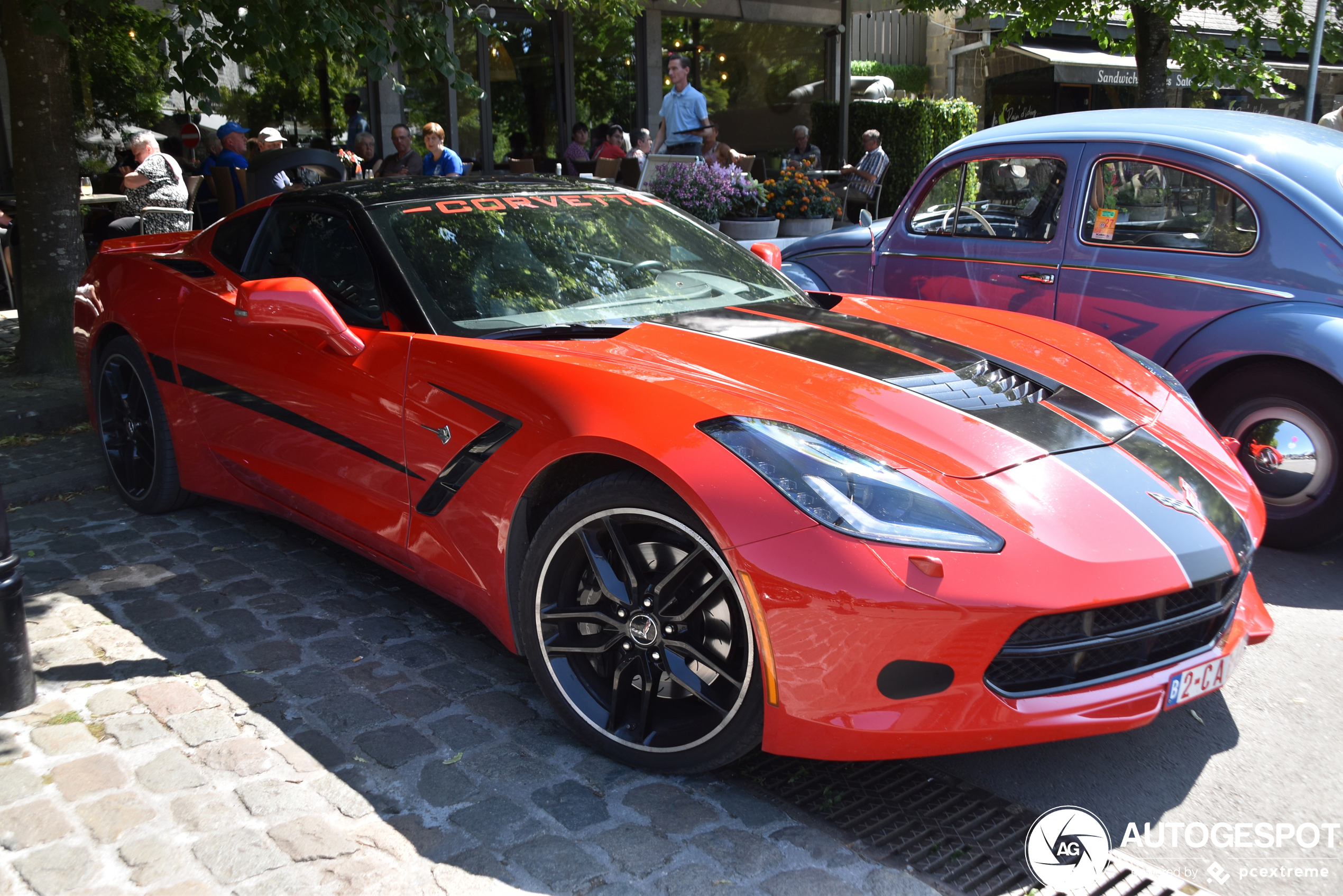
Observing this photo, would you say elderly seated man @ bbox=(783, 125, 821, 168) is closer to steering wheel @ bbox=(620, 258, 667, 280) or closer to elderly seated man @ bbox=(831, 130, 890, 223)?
elderly seated man @ bbox=(831, 130, 890, 223)

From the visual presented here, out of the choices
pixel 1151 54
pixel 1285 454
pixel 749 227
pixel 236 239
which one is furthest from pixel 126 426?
pixel 1151 54

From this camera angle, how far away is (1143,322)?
15.6ft

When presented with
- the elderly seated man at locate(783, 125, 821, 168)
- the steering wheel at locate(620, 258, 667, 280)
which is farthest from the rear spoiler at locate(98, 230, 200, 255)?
the elderly seated man at locate(783, 125, 821, 168)

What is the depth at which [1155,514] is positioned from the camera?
2496 millimetres

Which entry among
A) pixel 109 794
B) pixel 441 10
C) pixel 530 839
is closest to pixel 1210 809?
pixel 530 839

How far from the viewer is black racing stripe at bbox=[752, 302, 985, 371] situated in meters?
3.20

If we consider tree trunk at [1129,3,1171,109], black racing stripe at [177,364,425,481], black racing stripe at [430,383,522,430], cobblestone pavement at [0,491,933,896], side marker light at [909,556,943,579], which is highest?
tree trunk at [1129,3,1171,109]

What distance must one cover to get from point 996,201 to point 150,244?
4.12 meters

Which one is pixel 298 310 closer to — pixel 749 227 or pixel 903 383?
pixel 903 383

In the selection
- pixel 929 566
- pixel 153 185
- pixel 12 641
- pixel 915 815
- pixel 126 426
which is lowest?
pixel 915 815

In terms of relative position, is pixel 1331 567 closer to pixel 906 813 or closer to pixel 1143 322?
pixel 1143 322

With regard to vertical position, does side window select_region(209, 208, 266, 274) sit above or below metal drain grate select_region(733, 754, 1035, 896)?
above

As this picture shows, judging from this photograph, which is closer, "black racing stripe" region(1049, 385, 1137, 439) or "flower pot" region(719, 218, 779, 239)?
"black racing stripe" region(1049, 385, 1137, 439)

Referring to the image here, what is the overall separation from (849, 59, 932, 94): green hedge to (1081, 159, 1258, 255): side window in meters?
21.7
